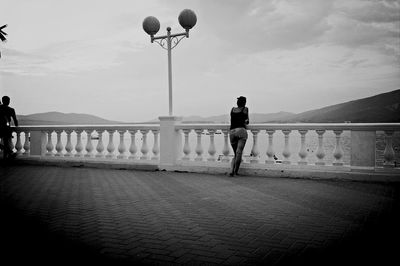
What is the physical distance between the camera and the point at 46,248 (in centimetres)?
373

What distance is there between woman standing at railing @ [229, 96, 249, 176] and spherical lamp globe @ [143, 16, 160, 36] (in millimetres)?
4005

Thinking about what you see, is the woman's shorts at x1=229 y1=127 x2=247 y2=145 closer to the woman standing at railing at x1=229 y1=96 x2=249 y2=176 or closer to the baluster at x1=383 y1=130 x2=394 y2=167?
the woman standing at railing at x1=229 y1=96 x2=249 y2=176

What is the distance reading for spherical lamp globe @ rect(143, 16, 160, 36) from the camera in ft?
36.0

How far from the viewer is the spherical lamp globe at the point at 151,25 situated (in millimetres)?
10977

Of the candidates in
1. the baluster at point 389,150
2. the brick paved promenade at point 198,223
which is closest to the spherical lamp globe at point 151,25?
the brick paved promenade at point 198,223

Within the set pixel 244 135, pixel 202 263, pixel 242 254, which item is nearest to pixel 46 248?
pixel 202 263

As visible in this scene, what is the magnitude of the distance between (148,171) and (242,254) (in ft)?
23.9

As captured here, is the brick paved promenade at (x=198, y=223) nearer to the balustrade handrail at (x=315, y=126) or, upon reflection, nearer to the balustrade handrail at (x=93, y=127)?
the balustrade handrail at (x=315, y=126)

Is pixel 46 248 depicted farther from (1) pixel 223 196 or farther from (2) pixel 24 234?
(1) pixel 223 196

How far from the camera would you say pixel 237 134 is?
9.45 meters

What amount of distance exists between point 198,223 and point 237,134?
16.3 ft

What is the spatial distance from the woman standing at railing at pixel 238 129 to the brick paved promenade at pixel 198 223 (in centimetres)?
133

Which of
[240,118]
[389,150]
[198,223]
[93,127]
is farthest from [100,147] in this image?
[389,150]

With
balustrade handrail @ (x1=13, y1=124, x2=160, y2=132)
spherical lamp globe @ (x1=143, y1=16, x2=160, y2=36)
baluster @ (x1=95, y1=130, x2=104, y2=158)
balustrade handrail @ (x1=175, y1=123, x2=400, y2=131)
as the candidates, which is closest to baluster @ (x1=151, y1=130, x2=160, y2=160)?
balustrade handrail @ (x1=13, y1=124, x2=160, y2=132)
